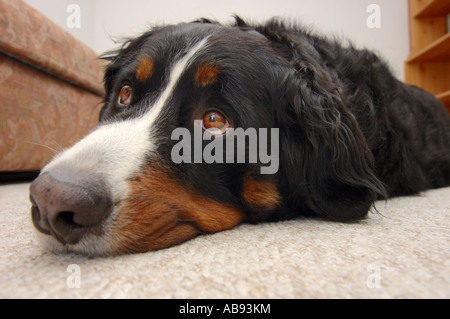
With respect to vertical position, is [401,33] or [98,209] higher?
[401,33]

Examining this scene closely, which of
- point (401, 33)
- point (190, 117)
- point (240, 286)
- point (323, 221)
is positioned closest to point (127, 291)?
point (240, 286)

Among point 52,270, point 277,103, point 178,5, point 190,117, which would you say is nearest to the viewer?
point 52,270

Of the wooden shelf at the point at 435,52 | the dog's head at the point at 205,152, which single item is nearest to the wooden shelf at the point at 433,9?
the wooden shelf at the point at 435,52

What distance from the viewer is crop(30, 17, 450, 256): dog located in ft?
2.71

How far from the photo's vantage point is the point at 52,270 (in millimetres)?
696

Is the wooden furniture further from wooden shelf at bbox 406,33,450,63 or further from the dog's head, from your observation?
the dog's head

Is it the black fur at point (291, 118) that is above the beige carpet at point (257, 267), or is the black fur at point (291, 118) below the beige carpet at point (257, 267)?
above

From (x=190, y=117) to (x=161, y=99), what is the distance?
117mm

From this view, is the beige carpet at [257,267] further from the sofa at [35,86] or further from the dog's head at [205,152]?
the sofa at [35,86]

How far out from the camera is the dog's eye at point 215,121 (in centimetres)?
110
